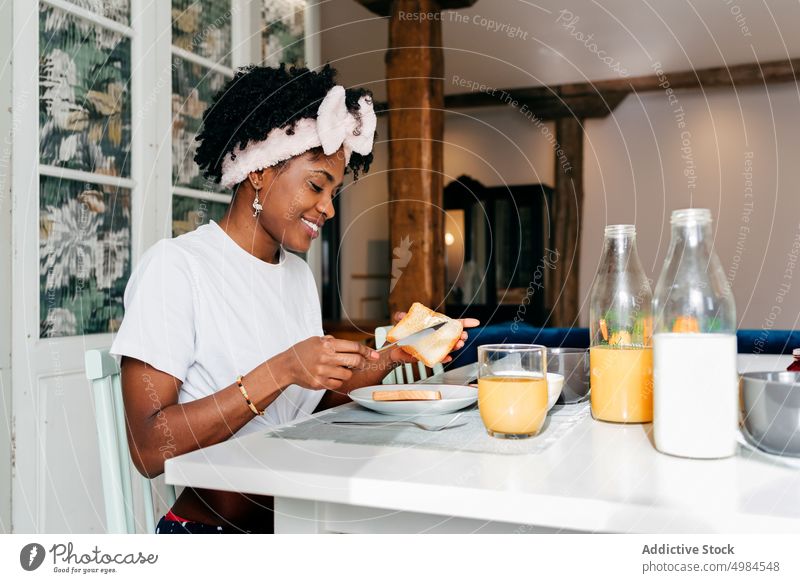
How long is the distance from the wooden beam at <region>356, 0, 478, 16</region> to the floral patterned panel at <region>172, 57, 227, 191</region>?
1506 mm

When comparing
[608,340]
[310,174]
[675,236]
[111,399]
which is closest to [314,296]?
[310,174]

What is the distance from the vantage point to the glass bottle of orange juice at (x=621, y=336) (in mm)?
775

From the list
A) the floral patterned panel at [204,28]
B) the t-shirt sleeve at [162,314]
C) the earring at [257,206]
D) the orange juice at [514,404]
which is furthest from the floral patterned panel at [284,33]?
the orange juice at [514,404]

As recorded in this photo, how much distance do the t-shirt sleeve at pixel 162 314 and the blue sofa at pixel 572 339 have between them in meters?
1.19

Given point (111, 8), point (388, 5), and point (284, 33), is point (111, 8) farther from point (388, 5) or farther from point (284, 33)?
point (388, 5)

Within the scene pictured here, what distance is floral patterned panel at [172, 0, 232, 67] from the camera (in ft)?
6.47

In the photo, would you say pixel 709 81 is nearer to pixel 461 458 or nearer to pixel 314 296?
pixel 314 296

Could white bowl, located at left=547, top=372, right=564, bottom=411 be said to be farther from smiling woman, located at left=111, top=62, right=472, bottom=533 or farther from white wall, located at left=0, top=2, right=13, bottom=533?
white wall, located at left=0, top=2, right=13, bottom=533

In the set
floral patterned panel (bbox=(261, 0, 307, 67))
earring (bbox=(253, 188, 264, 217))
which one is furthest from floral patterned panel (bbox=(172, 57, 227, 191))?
earring (bbox=(253, 188, 264, 217))

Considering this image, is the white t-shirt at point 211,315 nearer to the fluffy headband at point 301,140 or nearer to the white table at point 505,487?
the fluffy headband at point 301,140

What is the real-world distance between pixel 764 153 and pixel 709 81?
2.31 feet

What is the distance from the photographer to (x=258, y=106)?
1.19m

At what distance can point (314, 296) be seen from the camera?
140 cm

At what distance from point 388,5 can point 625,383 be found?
307 cm
